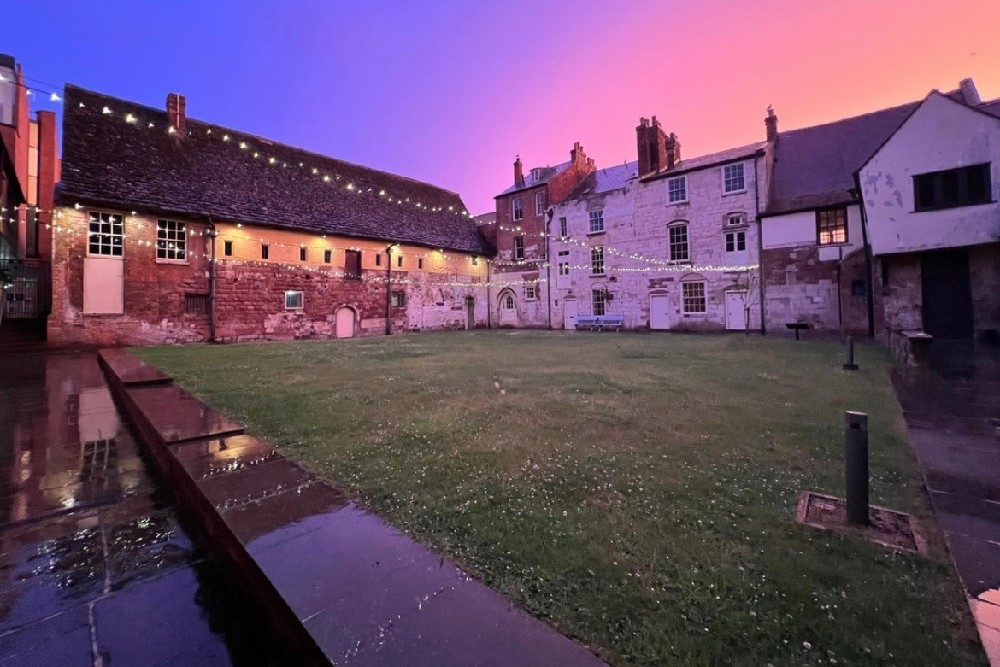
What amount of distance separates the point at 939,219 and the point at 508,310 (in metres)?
21.9

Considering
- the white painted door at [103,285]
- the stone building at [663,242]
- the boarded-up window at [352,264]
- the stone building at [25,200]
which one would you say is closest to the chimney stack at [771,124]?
the stone building at [663,242]

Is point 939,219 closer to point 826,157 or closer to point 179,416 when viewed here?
point 826,157

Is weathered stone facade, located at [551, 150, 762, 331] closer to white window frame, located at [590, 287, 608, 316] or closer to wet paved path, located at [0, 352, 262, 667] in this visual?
white window frame, located at [590, 287, 608, 316]

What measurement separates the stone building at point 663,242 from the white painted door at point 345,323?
494 inches

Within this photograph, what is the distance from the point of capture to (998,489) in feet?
10.3

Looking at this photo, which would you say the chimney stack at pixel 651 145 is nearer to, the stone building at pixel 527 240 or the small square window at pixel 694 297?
the stone building at pixel 527 240

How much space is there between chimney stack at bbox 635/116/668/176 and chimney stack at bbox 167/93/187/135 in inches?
911

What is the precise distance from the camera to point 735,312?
20.6 meters

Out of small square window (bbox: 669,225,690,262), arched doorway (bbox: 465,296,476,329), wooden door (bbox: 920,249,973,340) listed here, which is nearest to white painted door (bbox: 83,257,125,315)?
arched doorway (bbox: 465,296,476,329)

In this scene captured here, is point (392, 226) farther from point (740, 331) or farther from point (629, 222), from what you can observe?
point (740, 331)

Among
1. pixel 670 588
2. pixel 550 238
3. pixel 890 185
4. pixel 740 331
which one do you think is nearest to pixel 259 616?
pixel 670 588

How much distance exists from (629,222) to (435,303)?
13.1 m

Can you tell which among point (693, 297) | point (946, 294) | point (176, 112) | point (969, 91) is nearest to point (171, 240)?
point (176, 112)

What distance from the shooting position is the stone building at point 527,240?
1117 inches
